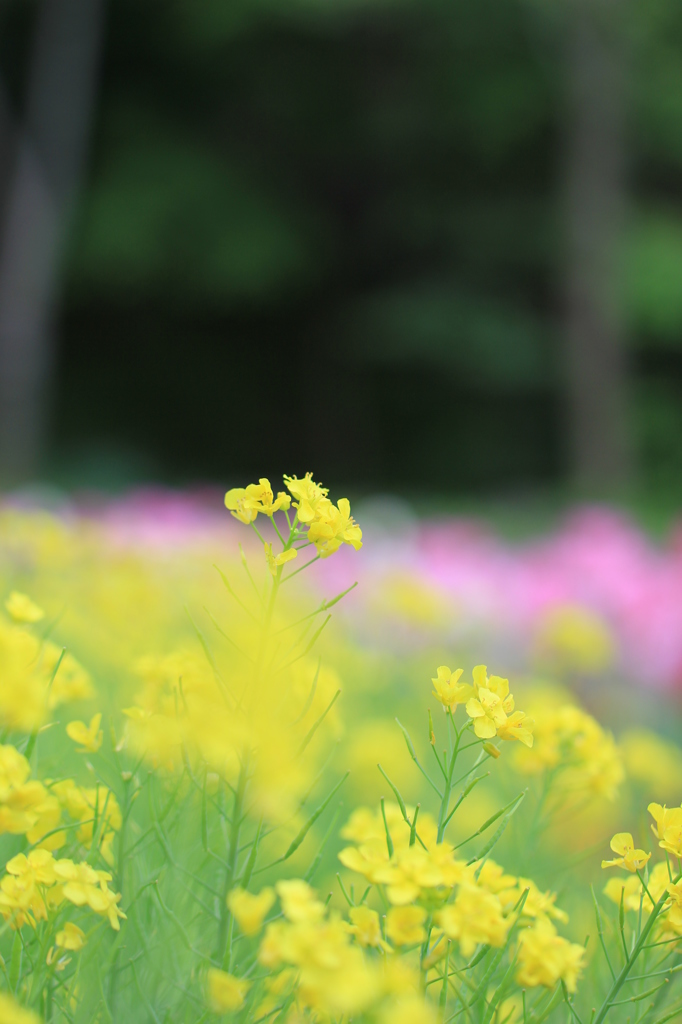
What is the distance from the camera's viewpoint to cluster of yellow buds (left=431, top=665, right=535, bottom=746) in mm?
614

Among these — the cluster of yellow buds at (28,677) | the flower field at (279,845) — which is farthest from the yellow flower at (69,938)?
the cluster of yellow buds at (28,677)

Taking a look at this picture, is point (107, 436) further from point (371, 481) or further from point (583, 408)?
point (583, 408)

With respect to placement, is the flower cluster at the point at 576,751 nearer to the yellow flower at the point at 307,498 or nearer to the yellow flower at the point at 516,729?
the yellow flower at the point at 516,729

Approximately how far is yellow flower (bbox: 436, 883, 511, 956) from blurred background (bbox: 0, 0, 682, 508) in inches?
283

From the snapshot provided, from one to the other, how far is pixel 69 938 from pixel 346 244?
445 inches

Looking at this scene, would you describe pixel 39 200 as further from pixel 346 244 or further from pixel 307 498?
pixel 307 498

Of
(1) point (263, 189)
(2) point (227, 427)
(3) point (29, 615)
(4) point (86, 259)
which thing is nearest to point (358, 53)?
(1) point (263, 189)

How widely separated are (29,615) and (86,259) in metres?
10.3

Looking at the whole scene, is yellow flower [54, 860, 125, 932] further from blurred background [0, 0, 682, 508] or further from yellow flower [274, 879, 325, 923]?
blurred background [0, 0, 682, 508]

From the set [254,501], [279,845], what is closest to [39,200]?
[279,845]

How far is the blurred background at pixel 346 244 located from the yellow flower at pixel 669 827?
277 inches

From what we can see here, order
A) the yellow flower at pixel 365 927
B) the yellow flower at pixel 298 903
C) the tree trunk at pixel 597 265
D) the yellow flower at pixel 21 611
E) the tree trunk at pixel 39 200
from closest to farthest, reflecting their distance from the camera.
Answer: the yellow flower at pixel 298 903 < the yellow flower at pixel 365 927 < the yellow flower at pixel 21 611 < the tree trunk at pixel 597 265 < the tree trunk at pixel 39 200

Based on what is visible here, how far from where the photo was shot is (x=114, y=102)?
10.7m

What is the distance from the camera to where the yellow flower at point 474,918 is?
0.52 meters
